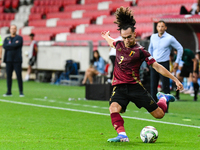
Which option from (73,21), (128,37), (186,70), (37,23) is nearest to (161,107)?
(128,37)

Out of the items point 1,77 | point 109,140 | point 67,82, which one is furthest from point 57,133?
point 1,77

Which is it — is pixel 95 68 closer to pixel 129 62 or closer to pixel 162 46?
pixel 162 46

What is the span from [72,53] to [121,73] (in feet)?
45.7

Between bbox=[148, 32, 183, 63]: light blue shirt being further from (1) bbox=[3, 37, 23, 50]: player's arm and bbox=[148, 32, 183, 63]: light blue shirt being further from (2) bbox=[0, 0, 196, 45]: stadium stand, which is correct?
(2) bbox=[0, 0, 196, 45]: stadium stand

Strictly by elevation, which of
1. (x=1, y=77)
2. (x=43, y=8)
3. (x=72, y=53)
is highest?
(x=43, y=8)

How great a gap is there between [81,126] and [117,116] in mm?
1676

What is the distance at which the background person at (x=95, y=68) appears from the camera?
1691 centimetres

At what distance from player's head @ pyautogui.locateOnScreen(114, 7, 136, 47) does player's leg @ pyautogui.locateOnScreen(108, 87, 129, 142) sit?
27.3 inches

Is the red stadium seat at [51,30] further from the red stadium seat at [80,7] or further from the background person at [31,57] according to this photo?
the background person at [31,57]

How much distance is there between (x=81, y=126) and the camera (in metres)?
7.06

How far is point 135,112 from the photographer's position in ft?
30.8

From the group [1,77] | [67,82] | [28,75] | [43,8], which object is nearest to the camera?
[67,82]

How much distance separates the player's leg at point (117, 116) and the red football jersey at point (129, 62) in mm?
206

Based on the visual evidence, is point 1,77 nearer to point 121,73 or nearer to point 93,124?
point 93,124
